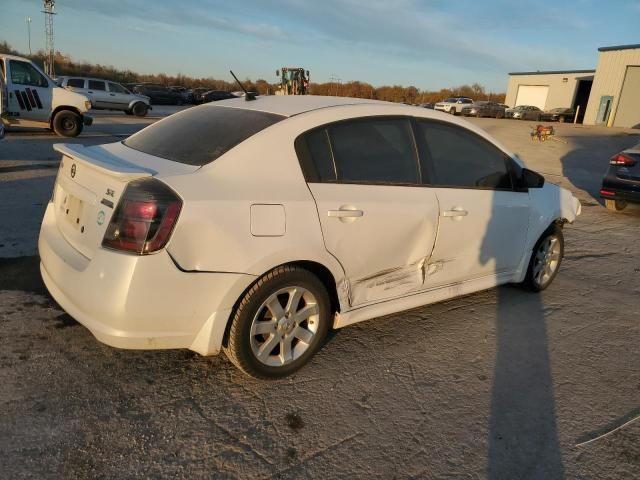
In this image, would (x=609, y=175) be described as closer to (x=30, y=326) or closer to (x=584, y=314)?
(x=584, y=314)

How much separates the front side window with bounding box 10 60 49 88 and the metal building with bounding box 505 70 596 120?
44234 mm

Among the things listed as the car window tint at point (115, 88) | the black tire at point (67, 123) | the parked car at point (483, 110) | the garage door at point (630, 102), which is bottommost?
the black tire at point (67, 123)

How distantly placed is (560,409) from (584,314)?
5.62 feet

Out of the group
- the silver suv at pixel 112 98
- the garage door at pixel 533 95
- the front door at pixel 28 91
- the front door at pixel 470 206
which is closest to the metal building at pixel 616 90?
the garage door at pixel 533 95

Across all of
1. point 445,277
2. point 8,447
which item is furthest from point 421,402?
point 8,447

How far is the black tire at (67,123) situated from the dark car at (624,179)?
1312 centimetres

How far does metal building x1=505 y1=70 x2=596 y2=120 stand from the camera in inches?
1773

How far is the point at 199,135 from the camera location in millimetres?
3105

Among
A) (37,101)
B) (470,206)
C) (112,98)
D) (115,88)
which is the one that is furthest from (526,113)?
(470,206)

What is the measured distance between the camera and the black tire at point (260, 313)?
8.73ft

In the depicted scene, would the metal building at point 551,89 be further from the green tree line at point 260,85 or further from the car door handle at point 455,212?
the car door handle at point 455,212

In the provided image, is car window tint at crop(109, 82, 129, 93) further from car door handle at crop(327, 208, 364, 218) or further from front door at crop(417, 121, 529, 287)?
car door handle at crop(327, 208, 364, 218)

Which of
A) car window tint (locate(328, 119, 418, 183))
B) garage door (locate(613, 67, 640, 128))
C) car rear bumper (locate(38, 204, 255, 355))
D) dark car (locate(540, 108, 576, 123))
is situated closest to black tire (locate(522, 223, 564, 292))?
car window tint (locate(328, 119, 418, 183))

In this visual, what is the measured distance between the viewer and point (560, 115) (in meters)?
42.7
